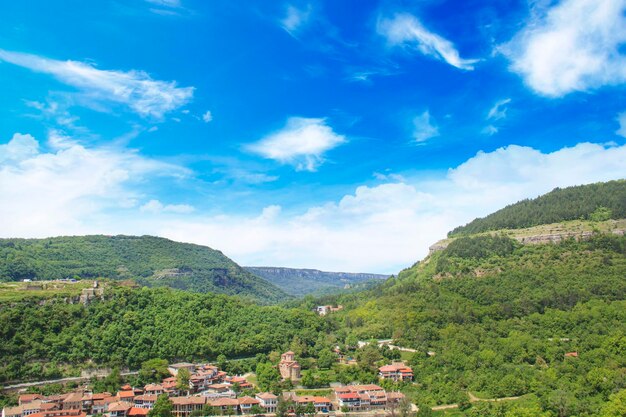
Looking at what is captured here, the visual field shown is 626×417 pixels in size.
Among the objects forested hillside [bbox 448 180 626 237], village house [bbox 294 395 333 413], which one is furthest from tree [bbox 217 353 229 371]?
forested hillside [bbox 448 180 626 237]

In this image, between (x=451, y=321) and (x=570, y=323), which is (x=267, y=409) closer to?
(x=451, y=321)

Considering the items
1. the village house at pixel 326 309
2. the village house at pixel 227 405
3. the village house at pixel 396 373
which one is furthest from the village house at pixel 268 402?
the village house at pixel 326 309

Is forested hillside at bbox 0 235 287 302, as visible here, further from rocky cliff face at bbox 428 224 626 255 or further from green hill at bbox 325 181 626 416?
rocky cliff face at bbox 428 224 626 255

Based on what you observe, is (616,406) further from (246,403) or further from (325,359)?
(246,403)

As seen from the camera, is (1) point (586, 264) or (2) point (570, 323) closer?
(2) point (570, 323)

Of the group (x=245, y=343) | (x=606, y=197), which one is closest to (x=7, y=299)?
(x=245, y=343)

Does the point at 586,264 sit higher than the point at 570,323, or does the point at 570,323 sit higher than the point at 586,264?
the point at 586,264

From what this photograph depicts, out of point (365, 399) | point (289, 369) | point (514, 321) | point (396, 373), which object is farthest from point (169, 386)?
point (514, 321)
